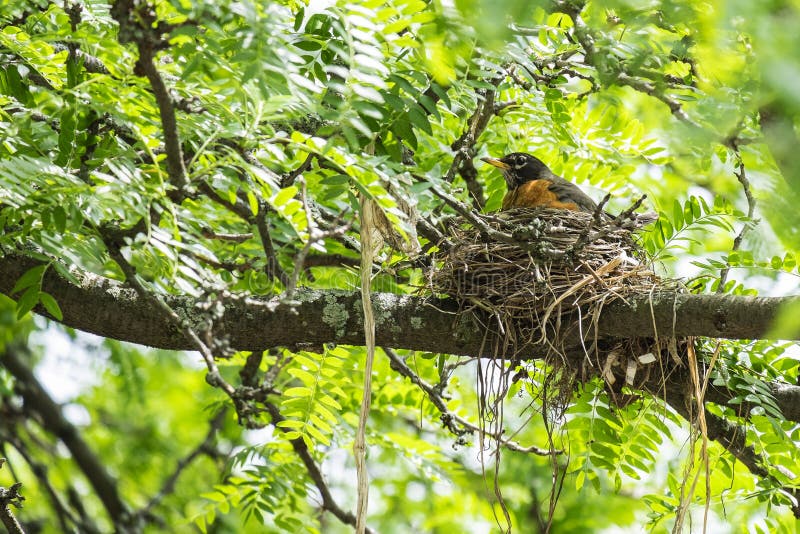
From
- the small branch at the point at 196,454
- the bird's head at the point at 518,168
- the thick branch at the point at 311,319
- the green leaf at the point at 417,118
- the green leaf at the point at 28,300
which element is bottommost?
the small branch at the point at 196,454

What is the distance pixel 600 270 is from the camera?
10.3 ft

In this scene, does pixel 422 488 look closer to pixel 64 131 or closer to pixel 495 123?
pixel 495 123

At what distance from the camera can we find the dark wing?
13.9 ft

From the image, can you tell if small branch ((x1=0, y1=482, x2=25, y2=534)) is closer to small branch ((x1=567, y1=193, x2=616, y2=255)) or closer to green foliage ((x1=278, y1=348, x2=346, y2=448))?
green foliage ((x1=278, y1=348, x2=346, y2=448))

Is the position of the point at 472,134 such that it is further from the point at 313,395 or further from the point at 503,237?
the point at 313,395

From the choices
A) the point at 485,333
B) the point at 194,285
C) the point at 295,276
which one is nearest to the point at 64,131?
the point at 194,285

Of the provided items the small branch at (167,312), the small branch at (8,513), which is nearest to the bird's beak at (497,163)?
the small branch at (167,312)

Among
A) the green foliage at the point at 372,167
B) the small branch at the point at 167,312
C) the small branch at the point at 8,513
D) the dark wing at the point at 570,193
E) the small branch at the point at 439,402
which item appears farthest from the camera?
the dark wing at the point at 570,193

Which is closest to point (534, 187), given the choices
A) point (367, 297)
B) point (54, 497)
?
point (367, 297)

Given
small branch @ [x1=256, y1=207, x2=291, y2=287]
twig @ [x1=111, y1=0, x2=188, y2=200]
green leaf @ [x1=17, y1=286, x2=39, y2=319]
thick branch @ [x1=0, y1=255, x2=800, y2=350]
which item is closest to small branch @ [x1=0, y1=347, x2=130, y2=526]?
thick branch @ [x1=0, y1=255, x2=800, y2=350]

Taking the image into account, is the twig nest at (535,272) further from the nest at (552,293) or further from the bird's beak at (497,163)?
the bird's beak at (497,163)

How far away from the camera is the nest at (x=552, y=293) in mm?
3027

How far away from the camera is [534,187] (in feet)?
14.3

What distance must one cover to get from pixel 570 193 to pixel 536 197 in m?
0.18
